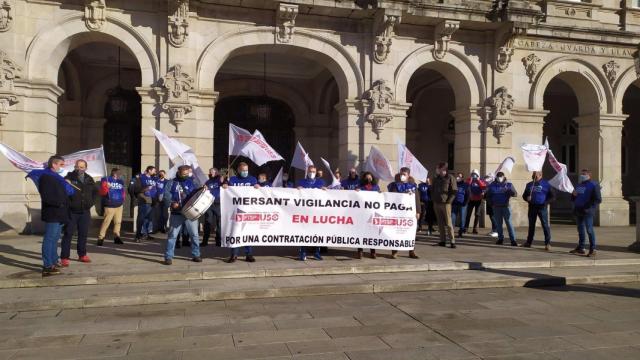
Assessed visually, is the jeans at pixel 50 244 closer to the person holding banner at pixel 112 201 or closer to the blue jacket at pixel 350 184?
the person holding banner at pixel 112 201

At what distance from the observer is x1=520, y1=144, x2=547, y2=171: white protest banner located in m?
11.7

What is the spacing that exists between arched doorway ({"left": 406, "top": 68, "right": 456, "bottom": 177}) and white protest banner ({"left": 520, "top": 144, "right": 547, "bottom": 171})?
330 inches

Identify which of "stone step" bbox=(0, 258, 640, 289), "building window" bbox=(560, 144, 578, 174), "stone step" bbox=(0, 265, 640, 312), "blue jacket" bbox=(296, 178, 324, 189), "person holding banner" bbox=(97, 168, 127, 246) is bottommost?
"stone step" bbox=(0, 265, 640, 312)

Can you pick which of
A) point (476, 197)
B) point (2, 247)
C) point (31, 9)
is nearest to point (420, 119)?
point (476, 197)

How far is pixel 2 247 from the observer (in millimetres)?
9688

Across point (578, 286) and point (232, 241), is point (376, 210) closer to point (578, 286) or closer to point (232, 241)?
point (232, 241)

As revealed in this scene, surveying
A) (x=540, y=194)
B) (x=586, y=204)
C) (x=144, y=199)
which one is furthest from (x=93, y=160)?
(x=586, y=204)

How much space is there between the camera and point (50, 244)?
746cm

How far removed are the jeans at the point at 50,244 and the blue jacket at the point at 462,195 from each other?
916cm

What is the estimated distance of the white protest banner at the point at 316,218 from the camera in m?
8.61

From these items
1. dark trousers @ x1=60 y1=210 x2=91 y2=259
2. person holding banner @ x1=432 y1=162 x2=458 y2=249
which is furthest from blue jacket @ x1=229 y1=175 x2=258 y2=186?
person holding banner @ x1=432 y1=162 x2=458 y2=249

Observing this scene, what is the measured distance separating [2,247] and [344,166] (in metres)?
8.55

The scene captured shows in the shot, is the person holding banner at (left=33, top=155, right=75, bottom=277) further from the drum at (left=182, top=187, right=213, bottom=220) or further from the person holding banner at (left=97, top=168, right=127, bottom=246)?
the person holding banner at (left=97, top=168, right=127, bottom=246)

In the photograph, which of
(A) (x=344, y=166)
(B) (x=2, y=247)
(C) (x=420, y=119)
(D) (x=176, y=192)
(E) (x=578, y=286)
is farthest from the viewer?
(C) (x=420, y=119)
